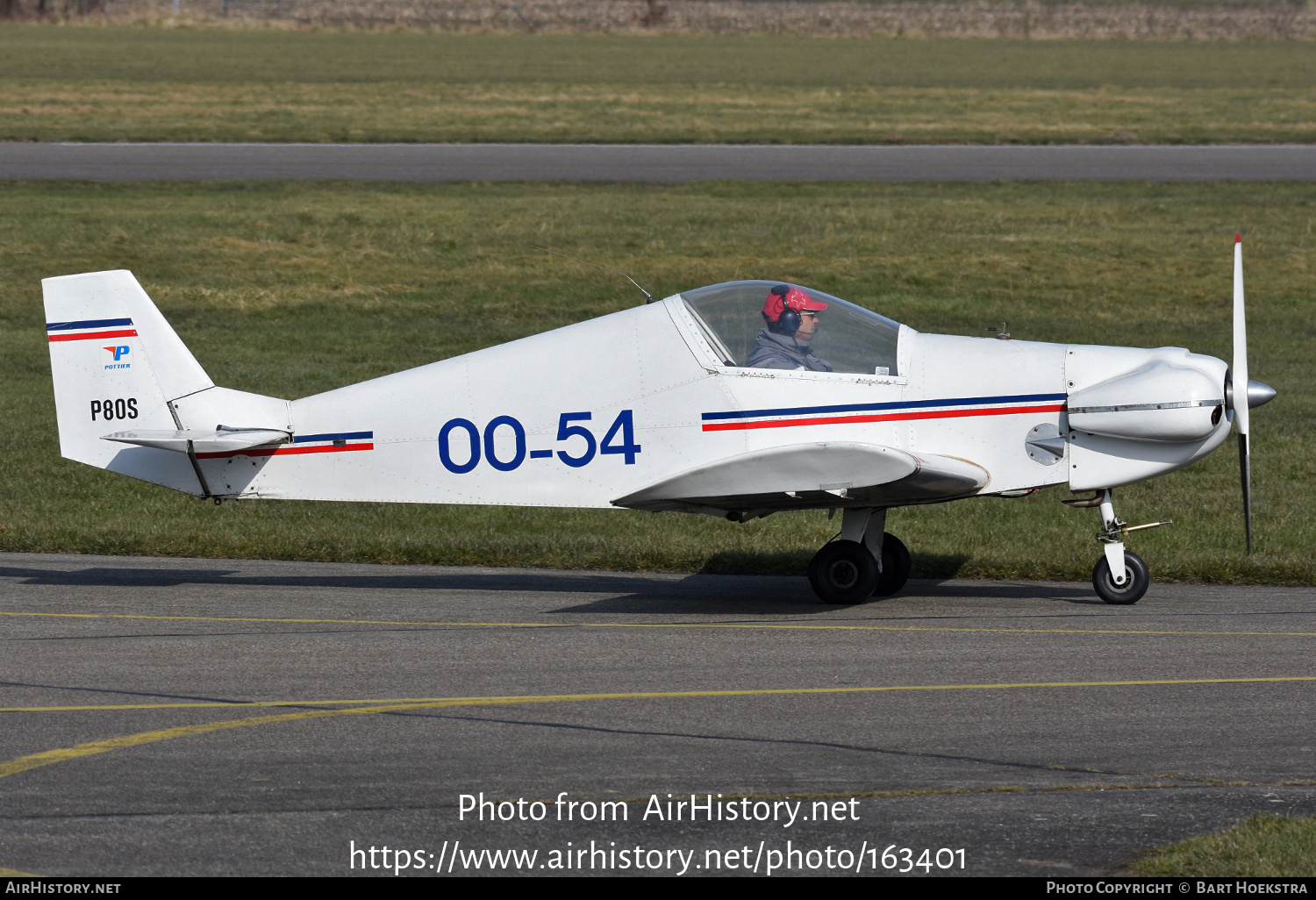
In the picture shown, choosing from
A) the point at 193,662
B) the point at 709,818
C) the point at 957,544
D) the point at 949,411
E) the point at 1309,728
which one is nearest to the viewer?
the point at 709,818

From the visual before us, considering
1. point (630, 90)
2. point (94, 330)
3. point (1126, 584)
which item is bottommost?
point (1126, 584)

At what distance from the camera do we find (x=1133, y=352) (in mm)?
10023

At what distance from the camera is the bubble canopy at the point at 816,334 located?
10000 millimetres

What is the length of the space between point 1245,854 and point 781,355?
479 cm

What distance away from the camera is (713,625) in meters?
9.85

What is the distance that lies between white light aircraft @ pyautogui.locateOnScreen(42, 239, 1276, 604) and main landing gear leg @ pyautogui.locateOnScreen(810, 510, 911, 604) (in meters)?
0.02

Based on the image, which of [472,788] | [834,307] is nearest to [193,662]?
[472,788]

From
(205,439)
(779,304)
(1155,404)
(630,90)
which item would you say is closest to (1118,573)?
(1155,404)

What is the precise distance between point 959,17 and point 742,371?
85.7 metres

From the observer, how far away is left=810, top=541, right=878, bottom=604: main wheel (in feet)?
33.6

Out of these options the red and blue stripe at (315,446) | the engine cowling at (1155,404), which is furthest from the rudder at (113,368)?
the engine cowling at (1155,404)

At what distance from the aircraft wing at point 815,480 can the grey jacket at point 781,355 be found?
531 millimetres

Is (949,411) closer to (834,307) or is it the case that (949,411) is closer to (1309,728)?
(834,307)

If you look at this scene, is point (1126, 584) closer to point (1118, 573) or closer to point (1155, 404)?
point (1118, 573)
